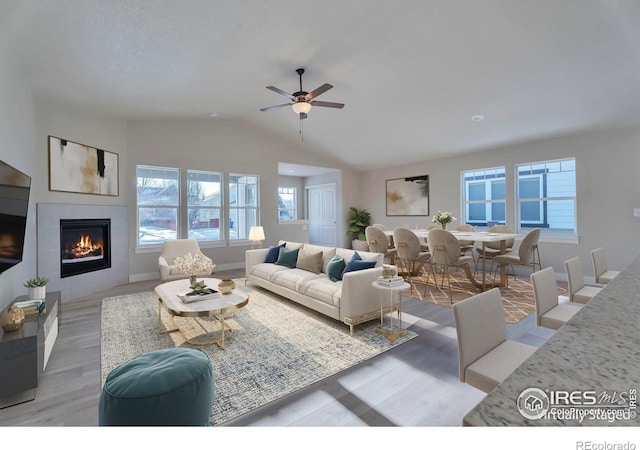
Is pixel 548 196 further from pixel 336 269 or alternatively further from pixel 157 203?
pixel 157 203

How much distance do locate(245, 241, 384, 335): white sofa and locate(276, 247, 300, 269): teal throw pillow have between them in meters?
0.07

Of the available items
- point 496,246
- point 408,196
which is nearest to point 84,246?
point 408,196

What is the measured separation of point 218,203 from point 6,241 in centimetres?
416

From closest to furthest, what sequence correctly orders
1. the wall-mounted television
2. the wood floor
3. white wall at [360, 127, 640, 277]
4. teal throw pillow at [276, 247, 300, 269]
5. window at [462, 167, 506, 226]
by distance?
1. the wood floor
2. the wall-mounted television
3. teal throw pillow at [276, 247, 300, 269]
4. white wall at [360, 127, 640, 277]
5. window at [462, 167, 506, 226]

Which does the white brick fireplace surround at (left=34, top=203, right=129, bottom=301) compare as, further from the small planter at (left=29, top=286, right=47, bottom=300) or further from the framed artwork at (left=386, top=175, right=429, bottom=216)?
the framed artwork at (left=386, top=175, right=429, bottom=216)

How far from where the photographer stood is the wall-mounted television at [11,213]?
7.95ft

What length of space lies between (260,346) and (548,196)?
578 cm

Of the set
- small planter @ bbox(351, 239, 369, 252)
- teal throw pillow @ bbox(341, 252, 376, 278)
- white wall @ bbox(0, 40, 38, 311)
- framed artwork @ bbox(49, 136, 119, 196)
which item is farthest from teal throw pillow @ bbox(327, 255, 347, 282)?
small planter @ bbox(351, 239, 369, 252)

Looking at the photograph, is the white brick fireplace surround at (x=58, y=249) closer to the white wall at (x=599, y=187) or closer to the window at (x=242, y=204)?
the window at (x=242, y=204)

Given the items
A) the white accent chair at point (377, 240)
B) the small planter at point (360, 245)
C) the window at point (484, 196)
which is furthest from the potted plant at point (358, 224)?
the white accent chair at point (377, 240)

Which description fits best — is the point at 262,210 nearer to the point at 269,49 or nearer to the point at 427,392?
the point at 269,49

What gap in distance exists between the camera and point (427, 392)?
206cm

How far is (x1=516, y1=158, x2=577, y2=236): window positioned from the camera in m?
5.30
